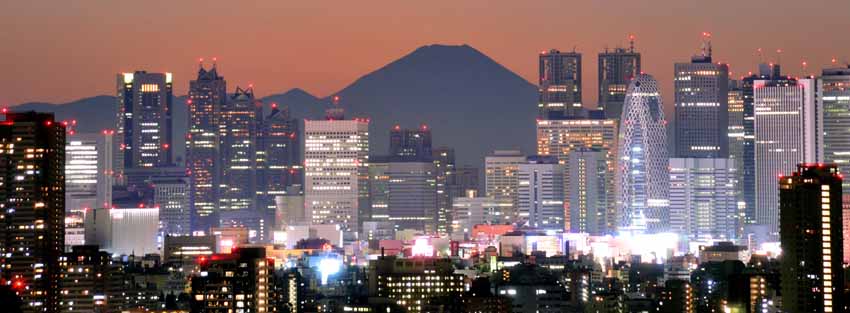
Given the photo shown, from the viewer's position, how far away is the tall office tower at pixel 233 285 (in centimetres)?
5778

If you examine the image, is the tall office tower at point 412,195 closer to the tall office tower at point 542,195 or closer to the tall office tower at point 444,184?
the tall office tower at point 444,184

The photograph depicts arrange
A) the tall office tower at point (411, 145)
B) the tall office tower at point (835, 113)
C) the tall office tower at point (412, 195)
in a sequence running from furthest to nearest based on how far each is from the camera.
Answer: the tall office tower at point (411, 145) < the tall office tower at point (412, 195) < the tall office tower at point (835, 113)

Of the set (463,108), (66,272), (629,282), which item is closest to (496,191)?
(463,108)

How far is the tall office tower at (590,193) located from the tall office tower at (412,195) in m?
→ 8.34

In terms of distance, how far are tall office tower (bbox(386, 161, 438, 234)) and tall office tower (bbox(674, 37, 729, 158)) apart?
1536cm

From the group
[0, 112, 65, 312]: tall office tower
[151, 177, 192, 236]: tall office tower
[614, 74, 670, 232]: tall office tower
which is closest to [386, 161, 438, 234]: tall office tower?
[151, 177, 192, 236]: tall office tower

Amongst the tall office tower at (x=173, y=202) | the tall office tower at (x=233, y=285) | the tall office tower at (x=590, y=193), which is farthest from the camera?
the tall office tower at (x=590, y=193)

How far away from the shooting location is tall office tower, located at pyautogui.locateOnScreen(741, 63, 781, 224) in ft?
433

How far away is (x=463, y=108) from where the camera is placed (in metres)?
179

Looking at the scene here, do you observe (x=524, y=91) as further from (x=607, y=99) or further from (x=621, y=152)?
(x=621, y=152)

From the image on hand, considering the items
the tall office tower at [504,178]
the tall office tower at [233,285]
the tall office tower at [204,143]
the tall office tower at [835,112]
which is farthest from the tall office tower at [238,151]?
the tall office tower at [233,285]

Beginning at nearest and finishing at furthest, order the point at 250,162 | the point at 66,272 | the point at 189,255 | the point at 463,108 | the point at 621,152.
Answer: the point at 66,272, the point at 189,255, the point at 621,152, the point at 250,162, the point at 463,108

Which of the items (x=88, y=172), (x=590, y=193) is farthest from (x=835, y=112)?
(x=88, y=172)

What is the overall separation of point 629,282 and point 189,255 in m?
20.8
